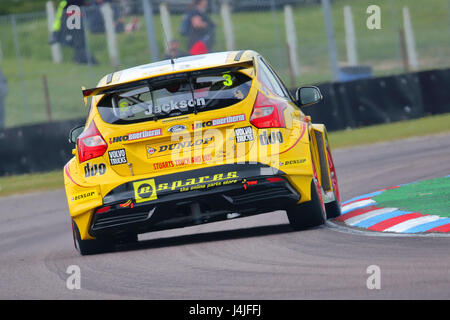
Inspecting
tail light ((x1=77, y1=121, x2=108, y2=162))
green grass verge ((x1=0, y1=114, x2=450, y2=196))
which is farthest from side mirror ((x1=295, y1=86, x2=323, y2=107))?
green grass verge ((x1=0, y1=114, x2=450, y2=196))

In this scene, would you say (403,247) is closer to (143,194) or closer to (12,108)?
(143,194)

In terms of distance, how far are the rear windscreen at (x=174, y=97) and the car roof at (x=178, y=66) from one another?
0.08m

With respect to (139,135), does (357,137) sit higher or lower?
lower

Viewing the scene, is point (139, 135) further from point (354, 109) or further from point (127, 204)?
point (354, 109)

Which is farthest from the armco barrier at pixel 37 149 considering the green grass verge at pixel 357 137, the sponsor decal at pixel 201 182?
the sponsor decal at pixel 201 182

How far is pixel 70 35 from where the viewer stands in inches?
1195

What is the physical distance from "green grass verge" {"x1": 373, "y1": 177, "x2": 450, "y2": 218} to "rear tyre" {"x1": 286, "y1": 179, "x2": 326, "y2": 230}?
1036 millimetres

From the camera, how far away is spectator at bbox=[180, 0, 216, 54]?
31453mm

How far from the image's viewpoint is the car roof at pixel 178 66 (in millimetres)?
9125

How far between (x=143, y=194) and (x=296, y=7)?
23.8 metres

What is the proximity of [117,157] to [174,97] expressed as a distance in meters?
0.69
